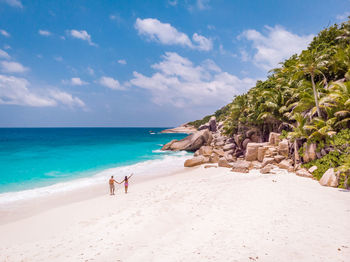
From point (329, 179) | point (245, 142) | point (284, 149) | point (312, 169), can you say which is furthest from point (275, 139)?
point (329, 179)

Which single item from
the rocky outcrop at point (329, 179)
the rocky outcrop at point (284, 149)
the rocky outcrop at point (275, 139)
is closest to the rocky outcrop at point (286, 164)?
the rocky outcrop at point (284, 149)

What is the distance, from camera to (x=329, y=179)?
10.9m

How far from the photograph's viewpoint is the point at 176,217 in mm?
8570

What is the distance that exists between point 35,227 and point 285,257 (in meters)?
10.9

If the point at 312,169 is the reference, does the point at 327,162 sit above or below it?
above

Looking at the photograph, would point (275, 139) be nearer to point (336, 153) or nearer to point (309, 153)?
point (309, 153)

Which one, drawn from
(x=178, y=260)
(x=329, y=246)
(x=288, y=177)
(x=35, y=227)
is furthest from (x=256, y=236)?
(x=35, y=227)

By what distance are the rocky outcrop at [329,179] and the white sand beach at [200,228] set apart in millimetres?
425

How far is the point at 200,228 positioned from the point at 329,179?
8935 millimetres

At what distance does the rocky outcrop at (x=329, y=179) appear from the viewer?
34.9 feet

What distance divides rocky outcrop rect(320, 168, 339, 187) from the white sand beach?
1.39 ft

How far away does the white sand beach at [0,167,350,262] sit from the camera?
5.61 metres

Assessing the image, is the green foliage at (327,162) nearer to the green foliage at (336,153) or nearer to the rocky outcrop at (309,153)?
the green foliage at (336,153)

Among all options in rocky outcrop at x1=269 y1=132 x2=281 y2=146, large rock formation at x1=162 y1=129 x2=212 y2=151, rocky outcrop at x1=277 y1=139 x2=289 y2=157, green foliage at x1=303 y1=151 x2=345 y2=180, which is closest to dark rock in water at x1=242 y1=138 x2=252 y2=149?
rocky outcrop at x1=269 y1=132 x2=281 y2=146
